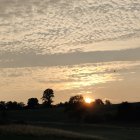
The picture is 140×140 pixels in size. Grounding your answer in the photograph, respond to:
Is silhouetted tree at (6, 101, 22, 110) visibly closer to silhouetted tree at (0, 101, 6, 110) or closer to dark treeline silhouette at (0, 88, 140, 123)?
silhouetted tree at (0, 101, 6, 110)

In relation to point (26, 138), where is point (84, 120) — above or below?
above

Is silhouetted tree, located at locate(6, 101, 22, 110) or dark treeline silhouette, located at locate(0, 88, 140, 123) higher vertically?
silhouetted tree, located at locate(6, 101, 22, 110)

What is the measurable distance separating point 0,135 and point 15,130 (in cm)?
411

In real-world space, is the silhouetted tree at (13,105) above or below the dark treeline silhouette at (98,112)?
above

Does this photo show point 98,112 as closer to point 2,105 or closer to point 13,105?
point 2,105

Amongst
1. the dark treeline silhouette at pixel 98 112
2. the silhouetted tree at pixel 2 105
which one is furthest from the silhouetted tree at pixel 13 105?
the dark treeline silhouette at pixel 98 112

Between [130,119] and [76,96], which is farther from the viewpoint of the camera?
[76,96]

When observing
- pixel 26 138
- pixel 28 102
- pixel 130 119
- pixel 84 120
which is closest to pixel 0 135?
pixel 26 138

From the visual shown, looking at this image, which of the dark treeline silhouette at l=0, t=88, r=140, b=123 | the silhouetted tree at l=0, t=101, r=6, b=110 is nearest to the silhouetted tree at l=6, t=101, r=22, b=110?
the silhouetted tree at l=0, t=101, r=6, b=110

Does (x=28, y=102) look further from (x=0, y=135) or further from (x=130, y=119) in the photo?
(x=0, y=135)

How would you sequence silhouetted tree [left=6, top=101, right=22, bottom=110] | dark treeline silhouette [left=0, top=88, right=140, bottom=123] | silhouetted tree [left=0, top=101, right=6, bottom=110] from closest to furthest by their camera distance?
dark treeline silhouette [left=0, top=88, right=140, bottom=123] < silhouetted tree [left=0, top=101, right=6, bottom=110] < silhouetted tree [left=6, top=101, right=22, bottom=110]

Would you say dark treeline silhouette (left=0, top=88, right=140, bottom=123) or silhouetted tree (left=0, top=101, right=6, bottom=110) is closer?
dark treeline silhouette (left=0, top=88, right=140, bottom=123)

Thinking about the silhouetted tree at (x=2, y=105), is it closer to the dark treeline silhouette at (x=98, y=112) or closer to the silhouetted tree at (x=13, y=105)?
the silhouetted tree at (x=13, y=105)

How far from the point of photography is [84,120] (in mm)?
133625
